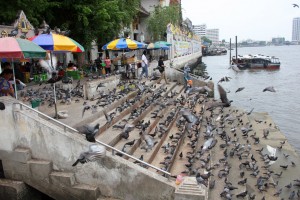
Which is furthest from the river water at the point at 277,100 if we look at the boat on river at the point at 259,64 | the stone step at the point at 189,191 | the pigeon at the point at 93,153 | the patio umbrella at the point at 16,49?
the patio umbrella at the point at 16,49

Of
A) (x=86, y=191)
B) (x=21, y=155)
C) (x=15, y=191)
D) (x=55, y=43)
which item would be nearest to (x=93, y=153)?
(x=86, y=191)

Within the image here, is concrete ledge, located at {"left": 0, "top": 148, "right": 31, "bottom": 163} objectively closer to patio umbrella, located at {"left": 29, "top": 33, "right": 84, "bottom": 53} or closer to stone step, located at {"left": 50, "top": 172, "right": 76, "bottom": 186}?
stone step, located at {"left": 50, "top": 172, "right": 76, "bottom": 186}

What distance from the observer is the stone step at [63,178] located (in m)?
6.70

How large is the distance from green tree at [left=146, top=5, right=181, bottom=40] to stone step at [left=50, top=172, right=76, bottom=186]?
111ft

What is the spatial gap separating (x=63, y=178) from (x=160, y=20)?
3502 centimetres

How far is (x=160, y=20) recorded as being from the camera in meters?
39.4

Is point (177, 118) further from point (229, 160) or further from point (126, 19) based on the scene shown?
point (126, 19)

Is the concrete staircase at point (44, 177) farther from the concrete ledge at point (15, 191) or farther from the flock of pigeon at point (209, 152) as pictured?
the flock of pigeon at point (209, 152)

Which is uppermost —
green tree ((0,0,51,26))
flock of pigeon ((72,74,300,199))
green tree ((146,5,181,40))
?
green tree ((146,5,181,40))

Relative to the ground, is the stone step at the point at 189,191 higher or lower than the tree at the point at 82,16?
lower

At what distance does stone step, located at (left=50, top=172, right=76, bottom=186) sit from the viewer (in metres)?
6.70

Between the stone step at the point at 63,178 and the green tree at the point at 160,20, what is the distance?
3397 centimetres

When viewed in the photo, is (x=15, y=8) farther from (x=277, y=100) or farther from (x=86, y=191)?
(x=277, y=100)

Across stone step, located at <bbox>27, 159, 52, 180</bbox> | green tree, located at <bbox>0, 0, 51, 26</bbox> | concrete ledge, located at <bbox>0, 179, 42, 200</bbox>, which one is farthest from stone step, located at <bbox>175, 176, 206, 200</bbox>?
green tree, located at <bbox>0, 0, 51, 26</bbox>
